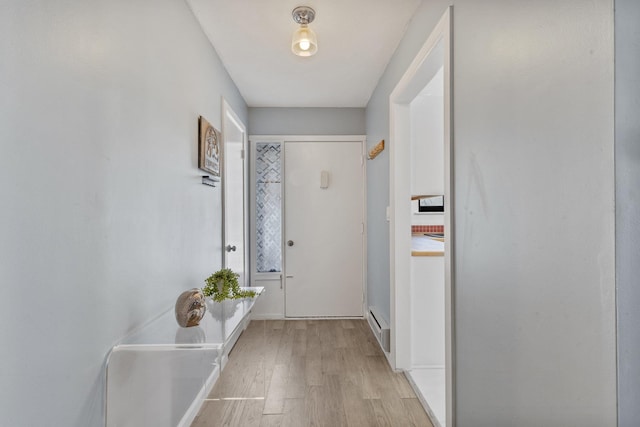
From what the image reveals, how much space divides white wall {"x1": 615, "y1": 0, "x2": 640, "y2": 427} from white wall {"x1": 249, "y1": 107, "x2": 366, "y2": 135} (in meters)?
3.31

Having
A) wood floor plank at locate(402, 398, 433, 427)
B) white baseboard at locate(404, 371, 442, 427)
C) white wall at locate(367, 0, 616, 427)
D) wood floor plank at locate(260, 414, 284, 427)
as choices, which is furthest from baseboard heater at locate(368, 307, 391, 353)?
white wall at locate(367, 0, 616, 427)

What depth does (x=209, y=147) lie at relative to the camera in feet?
7.79

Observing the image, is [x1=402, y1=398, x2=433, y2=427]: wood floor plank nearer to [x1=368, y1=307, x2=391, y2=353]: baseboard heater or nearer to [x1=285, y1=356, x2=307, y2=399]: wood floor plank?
[x1=368, y1=307, x2=391, y2=353]: baseboard heater

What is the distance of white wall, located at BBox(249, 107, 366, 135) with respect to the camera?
12.9ft

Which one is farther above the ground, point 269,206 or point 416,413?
point 269,206

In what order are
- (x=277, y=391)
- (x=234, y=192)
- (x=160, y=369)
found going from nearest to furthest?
(x=160, y=369) → (x=277, y=391) → (x=234, y=192)

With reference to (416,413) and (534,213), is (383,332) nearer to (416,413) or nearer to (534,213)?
(416,413)

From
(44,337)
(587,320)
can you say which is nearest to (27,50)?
(44,337)

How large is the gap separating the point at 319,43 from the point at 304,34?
509 millimetres

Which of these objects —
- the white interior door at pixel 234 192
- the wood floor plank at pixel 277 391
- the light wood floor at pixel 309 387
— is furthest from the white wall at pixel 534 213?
the white interior door at pixel 234 192

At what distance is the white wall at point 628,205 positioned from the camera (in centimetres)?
68

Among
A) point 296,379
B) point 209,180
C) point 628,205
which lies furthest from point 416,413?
point 209,180

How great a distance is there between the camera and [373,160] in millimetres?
3500

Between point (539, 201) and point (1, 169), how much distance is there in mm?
1377
